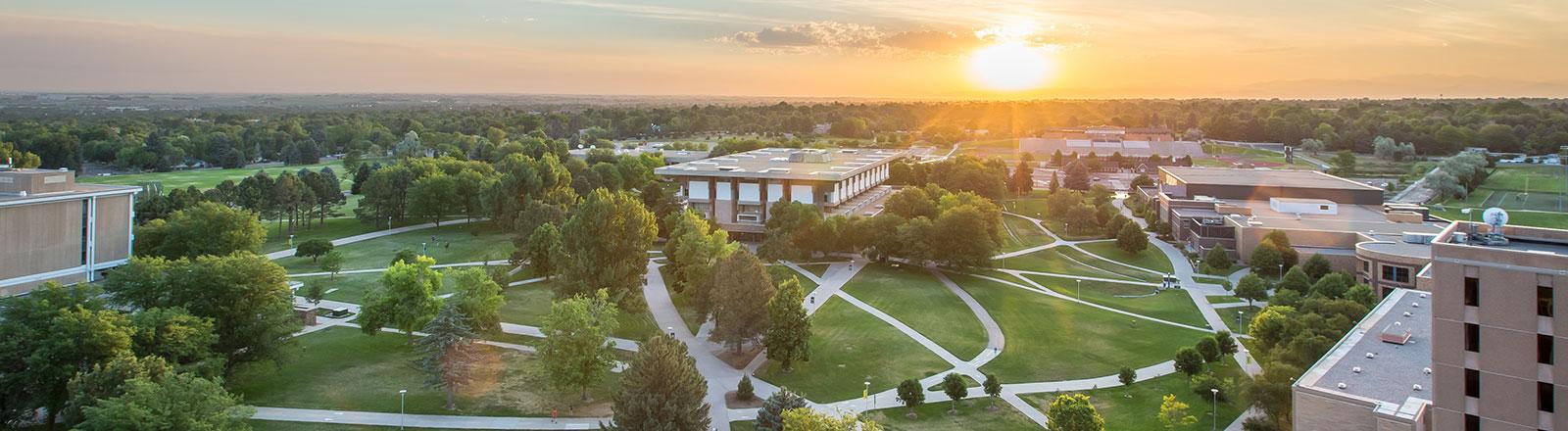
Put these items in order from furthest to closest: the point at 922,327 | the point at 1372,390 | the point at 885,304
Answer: the point at 885,304, the point at 922,327, the point at 1372,390

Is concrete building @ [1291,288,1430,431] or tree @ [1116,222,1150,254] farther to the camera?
tree @ [1116,222,1150,254]

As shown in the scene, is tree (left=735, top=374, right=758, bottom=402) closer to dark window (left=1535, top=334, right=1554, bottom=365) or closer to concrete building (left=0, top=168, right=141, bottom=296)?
dark window (left=1535, top=334, right=1554, bottom=365)

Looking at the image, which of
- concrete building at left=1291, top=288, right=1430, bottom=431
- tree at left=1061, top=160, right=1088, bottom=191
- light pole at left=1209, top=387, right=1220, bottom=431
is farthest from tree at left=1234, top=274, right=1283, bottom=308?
tree at left=1061, top=160, right=1088, bottom=191

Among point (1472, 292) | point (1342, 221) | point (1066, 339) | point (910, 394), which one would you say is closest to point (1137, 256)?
point (1342, 221)

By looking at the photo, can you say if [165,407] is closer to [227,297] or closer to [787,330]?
[227,297]

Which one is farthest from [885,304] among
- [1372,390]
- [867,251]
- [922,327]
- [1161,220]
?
[1161,220]

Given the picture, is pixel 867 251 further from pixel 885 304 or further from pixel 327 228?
pixel 327 228
